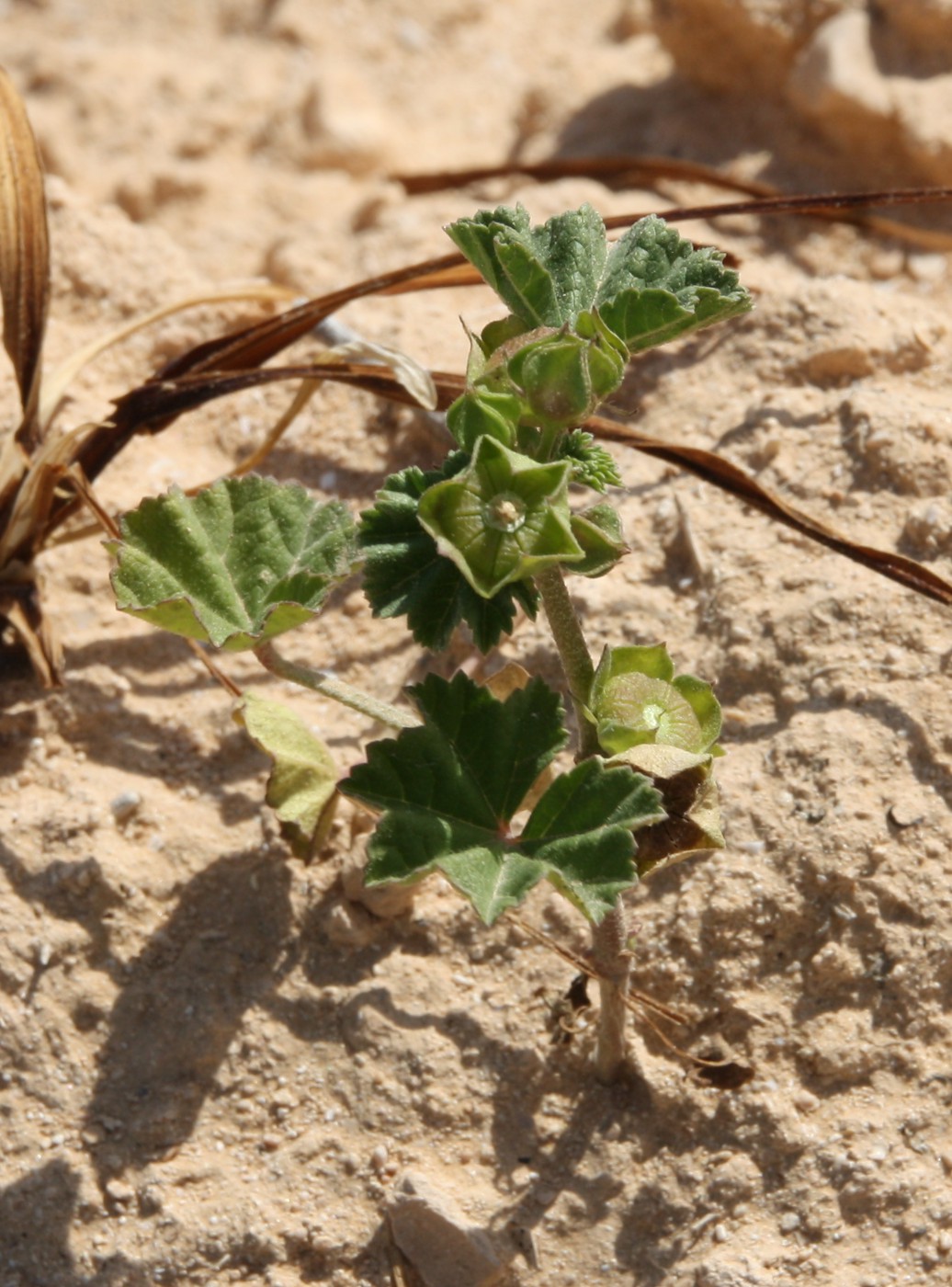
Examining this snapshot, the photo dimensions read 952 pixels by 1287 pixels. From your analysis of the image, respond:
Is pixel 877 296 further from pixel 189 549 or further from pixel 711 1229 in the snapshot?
pixel 711 1229

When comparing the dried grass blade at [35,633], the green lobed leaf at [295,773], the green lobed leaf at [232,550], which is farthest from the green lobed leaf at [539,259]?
the dried grass blade at [35,633]

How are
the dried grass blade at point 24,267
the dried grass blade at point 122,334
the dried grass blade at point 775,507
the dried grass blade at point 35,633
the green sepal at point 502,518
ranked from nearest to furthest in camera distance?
1. the green sepal at point 502,518
2. the dried grass blade at point 775,507
3. the dried grass blade at point 35,633
4. the dried grass blade at point 24,267
5. the dried grass blade at point 122,334

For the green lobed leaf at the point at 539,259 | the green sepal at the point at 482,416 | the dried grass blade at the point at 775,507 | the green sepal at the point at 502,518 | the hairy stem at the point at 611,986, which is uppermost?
the green lobed leaf at the point at 539,259

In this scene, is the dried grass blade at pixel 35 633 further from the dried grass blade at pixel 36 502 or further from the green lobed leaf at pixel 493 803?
the green lobed leaf at pixel 493 803

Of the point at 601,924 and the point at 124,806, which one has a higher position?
the point at 601,924

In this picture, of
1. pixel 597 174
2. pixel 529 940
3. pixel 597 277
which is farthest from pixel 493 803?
pixel 597 174

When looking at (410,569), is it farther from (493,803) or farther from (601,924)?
(601,924)

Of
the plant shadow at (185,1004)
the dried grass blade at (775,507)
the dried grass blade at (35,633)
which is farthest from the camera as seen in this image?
the dried grass blade at (35,633)

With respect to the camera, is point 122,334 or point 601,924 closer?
point 601,924
